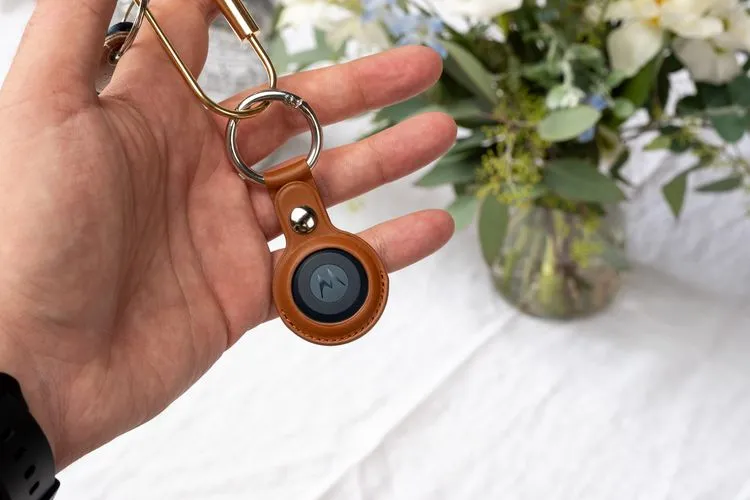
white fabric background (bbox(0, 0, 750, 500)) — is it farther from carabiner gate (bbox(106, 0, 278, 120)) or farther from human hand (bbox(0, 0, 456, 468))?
carabiner gate (bbox(106, 0, 278, 120))

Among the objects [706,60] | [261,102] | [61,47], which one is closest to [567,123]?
[706,60]

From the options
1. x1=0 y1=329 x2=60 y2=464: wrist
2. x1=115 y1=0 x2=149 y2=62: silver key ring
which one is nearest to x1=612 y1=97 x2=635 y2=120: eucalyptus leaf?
x1=115 y1=0 x2=149 y2=62: silver key ring

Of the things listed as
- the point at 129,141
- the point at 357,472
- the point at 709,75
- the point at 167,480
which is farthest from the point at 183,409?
the point at 709,75

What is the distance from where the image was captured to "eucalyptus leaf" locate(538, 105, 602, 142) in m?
0.68

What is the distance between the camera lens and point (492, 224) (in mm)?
802

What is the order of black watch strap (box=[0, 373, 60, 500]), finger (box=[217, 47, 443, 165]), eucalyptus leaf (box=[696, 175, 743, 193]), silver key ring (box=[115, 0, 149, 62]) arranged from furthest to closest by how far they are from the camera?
1. eucalyptus leaf (box=[696, 175, 743, 193])
2. finger (box=[217, 47, 443, 165])
3. silver key ring (box=[115, 0, 149, 62])
4. black watch strap (box=[0, 373, 60, 500])

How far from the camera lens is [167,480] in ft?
2.57

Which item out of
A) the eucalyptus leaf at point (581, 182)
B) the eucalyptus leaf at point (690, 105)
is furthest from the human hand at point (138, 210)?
the eucalyptus leaf at point (690, 105)

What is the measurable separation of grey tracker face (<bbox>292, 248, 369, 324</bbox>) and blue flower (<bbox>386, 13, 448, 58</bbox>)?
0.67 ft

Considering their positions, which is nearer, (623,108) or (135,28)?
(135,28)

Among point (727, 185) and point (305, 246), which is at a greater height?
point (305, 246)

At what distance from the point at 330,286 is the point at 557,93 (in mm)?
246

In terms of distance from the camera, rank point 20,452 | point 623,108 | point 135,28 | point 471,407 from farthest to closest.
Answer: point 471,407 → point 623,108 → point 135,28 → point 20,452

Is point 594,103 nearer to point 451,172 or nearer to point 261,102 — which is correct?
point 451,172
